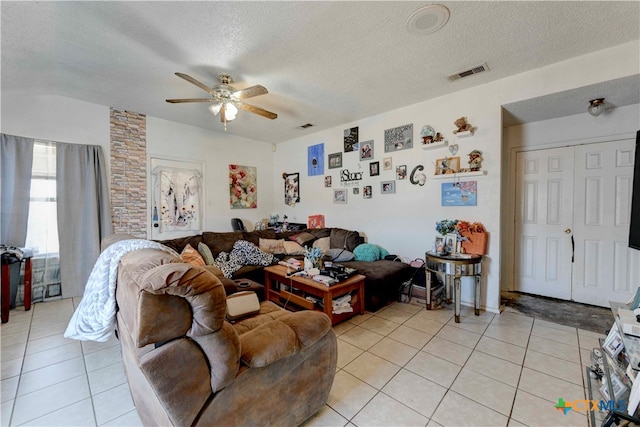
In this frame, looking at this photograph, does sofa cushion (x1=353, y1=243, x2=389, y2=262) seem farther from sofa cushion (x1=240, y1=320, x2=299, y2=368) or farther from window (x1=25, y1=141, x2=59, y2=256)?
window (x1=25, y1=141, x2=59, y2=256)

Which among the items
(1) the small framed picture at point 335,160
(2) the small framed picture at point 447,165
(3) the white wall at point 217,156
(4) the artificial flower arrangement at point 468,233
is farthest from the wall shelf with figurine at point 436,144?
(3) the white wall at point 217,156

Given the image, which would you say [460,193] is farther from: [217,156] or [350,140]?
[217,156]

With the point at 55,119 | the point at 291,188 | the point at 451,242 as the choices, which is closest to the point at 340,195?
the point at 291,188

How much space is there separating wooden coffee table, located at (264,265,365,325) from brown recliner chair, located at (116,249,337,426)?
1.14 meters

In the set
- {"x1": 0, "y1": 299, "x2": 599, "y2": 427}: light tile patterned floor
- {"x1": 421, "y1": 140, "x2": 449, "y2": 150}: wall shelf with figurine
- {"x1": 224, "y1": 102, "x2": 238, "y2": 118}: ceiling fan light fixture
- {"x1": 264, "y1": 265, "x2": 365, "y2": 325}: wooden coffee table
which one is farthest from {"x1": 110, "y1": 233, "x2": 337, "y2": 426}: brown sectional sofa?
{"x1": 421, "y1": 140, "x2": 449, "y2": 150}: wall shelf with figurine

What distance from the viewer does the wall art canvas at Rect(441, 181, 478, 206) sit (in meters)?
3.17

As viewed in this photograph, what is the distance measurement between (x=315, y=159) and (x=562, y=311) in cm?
421

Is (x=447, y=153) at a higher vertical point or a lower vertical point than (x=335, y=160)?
lower

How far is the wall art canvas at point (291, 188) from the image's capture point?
17.9 ft

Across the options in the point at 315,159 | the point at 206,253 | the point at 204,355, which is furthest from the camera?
the point at 315,159

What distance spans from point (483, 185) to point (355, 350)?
241 centimetres

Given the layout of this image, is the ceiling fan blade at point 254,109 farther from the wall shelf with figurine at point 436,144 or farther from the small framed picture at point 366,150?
the wall shelf with figurine at point 436,144

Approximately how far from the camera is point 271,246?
167 inches

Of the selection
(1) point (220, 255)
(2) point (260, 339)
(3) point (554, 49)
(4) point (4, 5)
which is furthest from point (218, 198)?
(3) point (554, 49)
